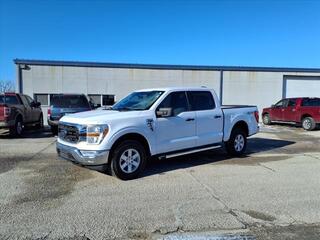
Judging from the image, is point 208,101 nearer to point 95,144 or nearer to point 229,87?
point 95,144

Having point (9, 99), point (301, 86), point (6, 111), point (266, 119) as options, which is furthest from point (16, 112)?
point (301, 86)

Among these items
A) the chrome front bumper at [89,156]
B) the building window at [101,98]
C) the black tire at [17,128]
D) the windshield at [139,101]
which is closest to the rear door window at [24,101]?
the black tire at [17,128]

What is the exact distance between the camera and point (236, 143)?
33.7 ft

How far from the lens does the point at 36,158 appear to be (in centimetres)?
985

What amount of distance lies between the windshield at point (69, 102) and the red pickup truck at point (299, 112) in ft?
39.2

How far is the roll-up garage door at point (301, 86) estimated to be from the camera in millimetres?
26188

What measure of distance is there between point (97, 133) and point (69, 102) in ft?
26.8

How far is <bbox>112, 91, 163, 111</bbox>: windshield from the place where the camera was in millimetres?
8219

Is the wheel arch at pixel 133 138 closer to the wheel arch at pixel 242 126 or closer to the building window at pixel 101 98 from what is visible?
the wheel arch at pixel 242 126

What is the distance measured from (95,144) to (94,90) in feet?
53.8

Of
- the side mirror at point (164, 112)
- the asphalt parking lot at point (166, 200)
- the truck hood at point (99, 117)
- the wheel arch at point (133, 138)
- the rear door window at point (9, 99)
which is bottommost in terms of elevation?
the asphalt parking lot at point (166, 200)

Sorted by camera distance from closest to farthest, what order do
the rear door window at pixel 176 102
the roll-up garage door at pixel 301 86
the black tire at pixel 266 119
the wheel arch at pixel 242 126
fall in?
the rear door window at pixel 176 102
the wheel arch at pixel 242 126
the black tire at pixel 266 119
the roll-up garage door at pixel 301 86

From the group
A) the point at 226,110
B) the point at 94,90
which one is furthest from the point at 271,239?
the point at 94,90

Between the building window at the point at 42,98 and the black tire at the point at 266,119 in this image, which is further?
the black tire at the point at 266,119
